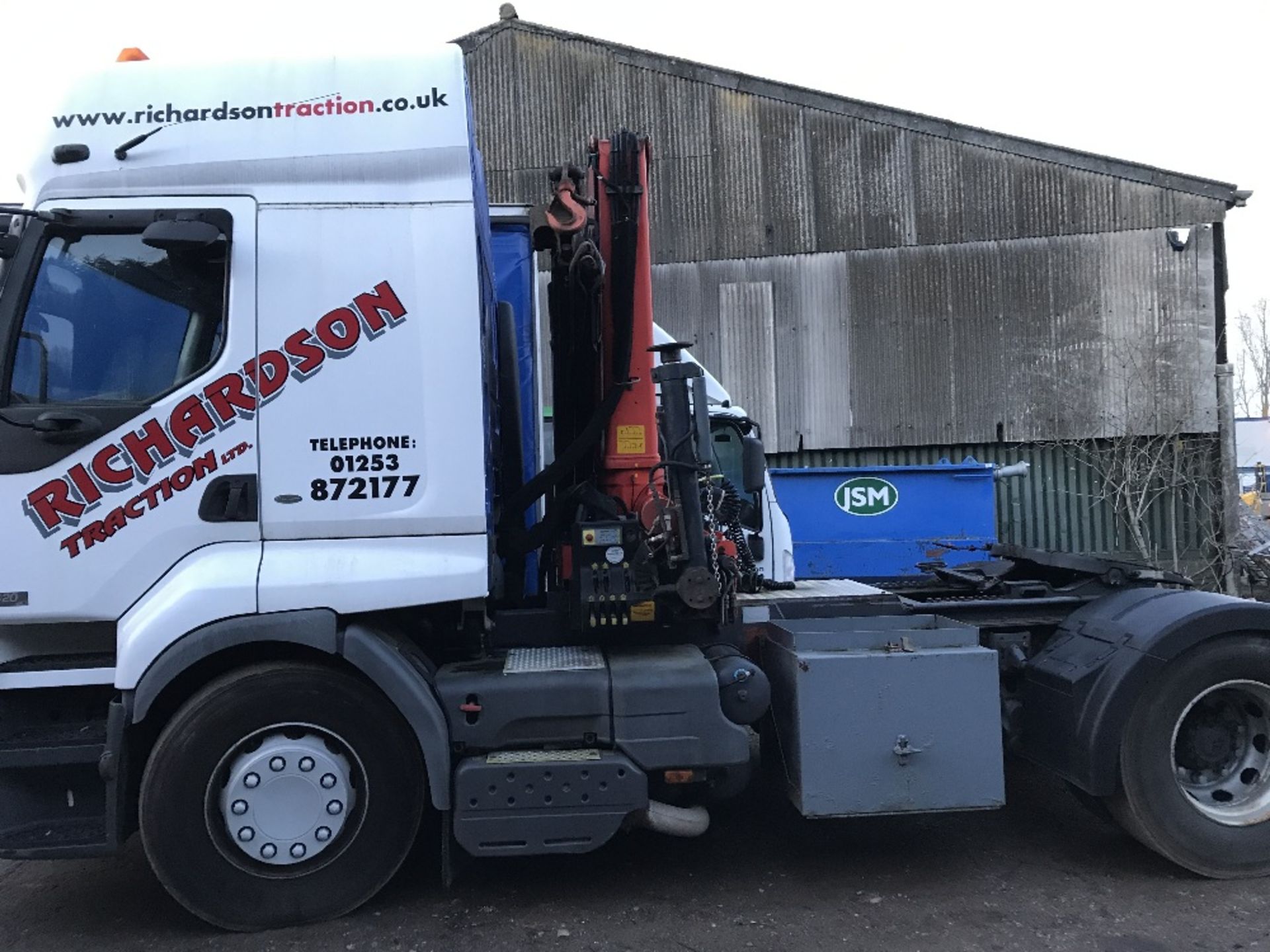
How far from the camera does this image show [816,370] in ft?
51.5

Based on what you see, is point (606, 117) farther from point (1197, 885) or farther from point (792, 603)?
point (1197, 885)

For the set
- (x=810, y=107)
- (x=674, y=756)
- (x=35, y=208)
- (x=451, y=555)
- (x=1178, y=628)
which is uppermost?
(x=810, y=107)

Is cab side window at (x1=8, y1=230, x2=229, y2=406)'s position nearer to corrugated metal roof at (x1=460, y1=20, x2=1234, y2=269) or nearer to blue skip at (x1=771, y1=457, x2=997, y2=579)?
blue skip at (x1=771, y1=457, x2=997, y2=579)

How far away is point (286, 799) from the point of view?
3826 mm

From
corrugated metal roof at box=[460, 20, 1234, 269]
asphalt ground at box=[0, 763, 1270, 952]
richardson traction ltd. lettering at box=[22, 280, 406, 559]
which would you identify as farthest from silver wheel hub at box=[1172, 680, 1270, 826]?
corrugated metal roof at box=[460, 20, 1234, 269]

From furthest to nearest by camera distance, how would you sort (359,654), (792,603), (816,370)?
(816,370) < (792,603) < (359,654)

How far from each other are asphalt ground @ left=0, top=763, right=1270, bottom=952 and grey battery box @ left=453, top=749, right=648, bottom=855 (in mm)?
383

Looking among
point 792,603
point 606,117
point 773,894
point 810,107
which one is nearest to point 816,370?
point 810,107

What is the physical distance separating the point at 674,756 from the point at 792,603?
3.98 feet

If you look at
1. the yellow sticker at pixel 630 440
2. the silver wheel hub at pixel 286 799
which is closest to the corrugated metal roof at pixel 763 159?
the yellow sticker at pixel 630 440

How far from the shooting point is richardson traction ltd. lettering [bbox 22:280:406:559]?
3.75 meters

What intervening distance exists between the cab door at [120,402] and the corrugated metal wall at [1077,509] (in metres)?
12.8

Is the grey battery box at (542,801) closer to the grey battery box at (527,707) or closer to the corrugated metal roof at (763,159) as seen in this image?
the grey battery box at (527,707)

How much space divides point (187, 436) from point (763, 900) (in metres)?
3.16
